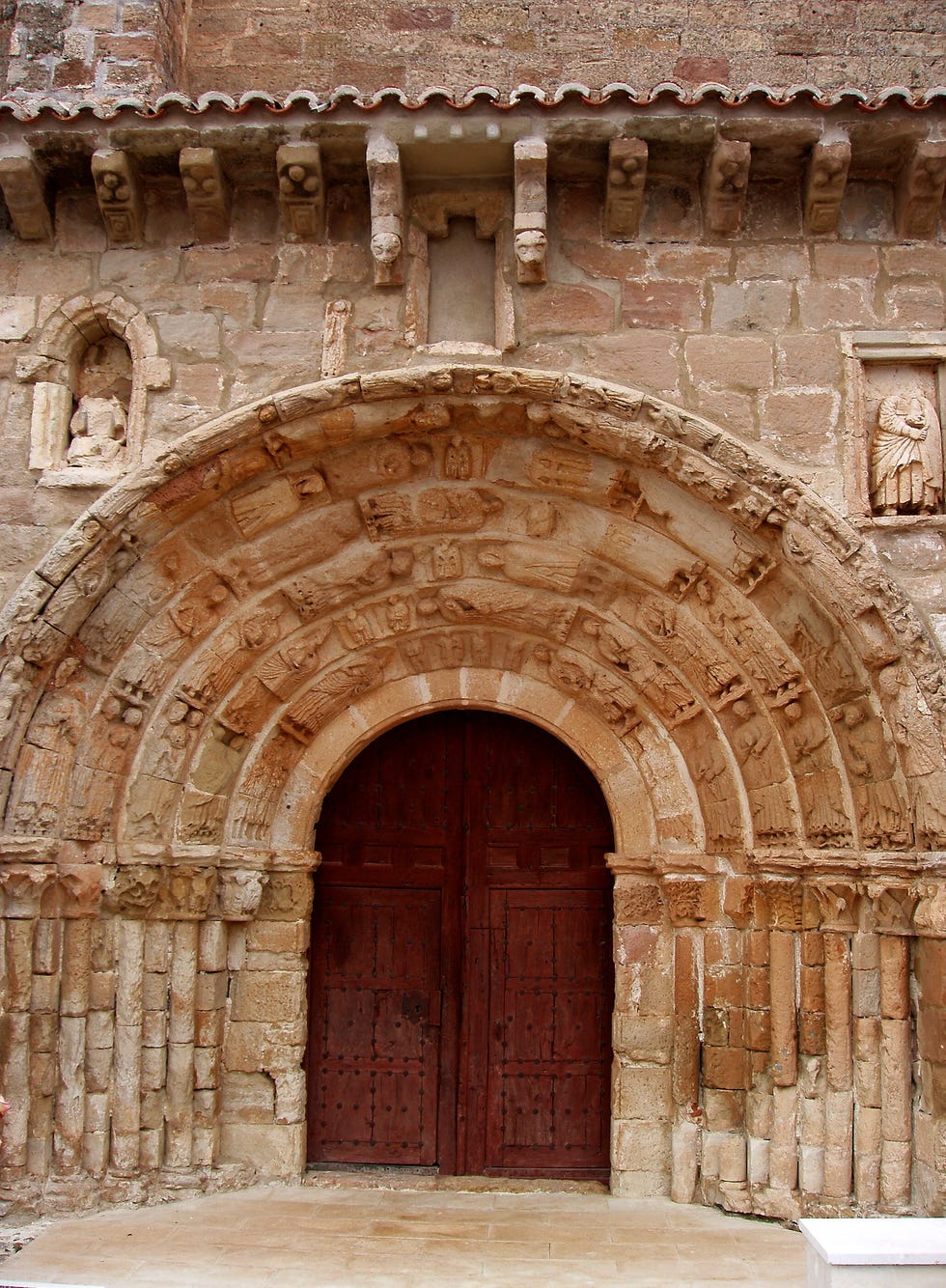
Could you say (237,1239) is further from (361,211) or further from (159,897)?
(361,211)

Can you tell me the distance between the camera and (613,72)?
20.3 feet

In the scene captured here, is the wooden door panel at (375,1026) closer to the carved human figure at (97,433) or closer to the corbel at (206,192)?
the carved human figure at (97,433)

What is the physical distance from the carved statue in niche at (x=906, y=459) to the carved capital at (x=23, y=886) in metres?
3.76

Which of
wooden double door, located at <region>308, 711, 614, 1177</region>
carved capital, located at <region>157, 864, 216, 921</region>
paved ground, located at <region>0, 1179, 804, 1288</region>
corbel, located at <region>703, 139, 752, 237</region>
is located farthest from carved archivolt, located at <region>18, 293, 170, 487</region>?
paved ground, located at <region>0, 1179, 804, 1288</region>

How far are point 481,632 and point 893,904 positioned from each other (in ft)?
7.18

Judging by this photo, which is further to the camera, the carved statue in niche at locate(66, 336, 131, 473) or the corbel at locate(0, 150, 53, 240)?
the carved statue in niche at locate(66, 336, 131, 473)

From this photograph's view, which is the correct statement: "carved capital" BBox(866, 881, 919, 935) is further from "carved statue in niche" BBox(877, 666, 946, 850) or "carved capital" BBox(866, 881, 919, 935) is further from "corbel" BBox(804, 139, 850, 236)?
"corbel" BBox(804, 139, 850, 236)

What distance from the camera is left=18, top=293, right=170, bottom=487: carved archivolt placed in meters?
4.86

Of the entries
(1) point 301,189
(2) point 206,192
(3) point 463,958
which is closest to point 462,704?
(3) point 463,958

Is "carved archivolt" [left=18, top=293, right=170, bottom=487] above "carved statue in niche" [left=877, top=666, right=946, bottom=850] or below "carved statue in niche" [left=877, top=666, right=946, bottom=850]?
above

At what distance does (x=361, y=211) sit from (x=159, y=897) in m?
3.20

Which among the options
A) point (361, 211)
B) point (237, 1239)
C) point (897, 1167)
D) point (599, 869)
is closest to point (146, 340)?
point (361, 211)

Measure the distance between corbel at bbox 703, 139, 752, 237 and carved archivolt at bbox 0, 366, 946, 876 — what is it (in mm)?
941

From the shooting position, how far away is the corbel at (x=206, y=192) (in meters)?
4.75
